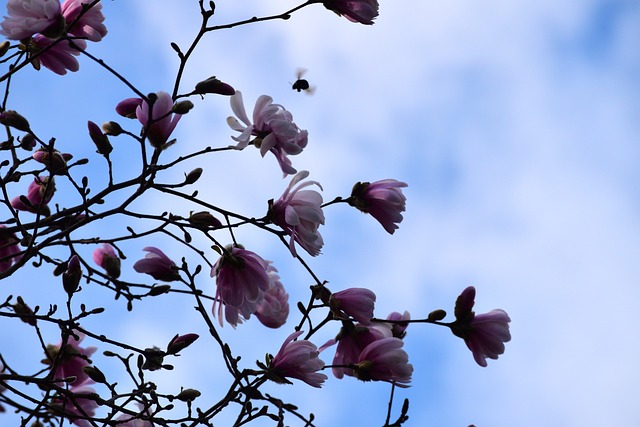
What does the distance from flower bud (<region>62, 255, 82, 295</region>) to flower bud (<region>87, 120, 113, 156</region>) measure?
1.08ft

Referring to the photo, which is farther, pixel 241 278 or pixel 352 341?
pixel 352 341

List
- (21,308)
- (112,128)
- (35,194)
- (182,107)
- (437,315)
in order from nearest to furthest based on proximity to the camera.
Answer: (182,107)
(112,128)
(21,308)
(437,315)
(35,194)

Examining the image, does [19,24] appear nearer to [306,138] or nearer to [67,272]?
[67,272]

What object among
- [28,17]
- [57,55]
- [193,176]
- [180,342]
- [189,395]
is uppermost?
[57,55]

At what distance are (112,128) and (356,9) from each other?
0.77 m

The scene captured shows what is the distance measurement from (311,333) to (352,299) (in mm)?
176

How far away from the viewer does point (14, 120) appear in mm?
2105

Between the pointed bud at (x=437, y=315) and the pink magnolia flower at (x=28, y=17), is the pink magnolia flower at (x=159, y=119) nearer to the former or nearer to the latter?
the pink magnolia flower at (x=28, y=17)

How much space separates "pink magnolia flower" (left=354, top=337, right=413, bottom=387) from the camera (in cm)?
206

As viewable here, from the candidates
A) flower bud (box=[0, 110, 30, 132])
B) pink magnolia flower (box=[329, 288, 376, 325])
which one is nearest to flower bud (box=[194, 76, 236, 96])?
flower bud (box=[0, 110, 30, 132])

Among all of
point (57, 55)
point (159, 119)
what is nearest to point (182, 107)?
point (159, 119)

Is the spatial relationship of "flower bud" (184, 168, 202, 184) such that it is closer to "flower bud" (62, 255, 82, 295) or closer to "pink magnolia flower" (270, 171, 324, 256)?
"pink magnolia flower" (270, 171, 324, 256)

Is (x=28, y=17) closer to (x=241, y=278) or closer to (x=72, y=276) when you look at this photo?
(x=72, y=276)

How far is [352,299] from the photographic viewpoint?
208 centimetres
